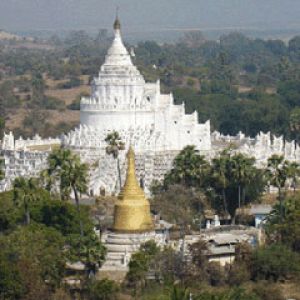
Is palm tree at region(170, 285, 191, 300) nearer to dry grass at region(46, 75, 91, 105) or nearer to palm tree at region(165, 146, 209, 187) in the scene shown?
palm tree at region(165, 146, 209, 187)

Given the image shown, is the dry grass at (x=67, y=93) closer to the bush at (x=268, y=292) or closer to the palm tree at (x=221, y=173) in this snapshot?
the palm tree at (x=221, y=173)

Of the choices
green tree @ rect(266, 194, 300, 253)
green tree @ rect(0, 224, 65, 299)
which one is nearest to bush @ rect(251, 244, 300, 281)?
green tree @ rect(266, 194, 300, 253)

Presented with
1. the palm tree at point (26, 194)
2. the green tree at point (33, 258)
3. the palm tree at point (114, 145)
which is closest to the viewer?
the green tree at point (33, 258)

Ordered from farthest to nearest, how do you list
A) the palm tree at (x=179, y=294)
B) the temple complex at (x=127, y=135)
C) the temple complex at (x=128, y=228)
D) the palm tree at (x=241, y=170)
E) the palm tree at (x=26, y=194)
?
the temple complex at (x=127, y=135), the palm tree at (x=241, y=170), the palm tree at (x=26, y=194), the temple complex at (x=128, y=228), the palm tree at (x=179, y=294)

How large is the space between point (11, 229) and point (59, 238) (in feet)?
17.8

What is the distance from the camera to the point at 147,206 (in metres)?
72.2

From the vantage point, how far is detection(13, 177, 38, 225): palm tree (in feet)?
238

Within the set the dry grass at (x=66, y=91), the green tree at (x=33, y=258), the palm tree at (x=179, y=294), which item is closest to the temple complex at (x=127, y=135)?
the green tree at (x=33, y=258)

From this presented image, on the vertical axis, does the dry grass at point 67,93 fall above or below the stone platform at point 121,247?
above

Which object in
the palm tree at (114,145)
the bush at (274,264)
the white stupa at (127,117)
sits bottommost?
the bush at (274,264)

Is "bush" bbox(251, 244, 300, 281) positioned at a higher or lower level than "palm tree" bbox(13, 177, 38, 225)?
lower

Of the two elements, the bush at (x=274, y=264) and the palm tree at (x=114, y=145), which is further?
the palm tree at (x=114, y=145)

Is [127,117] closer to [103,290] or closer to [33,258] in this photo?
[33,258]

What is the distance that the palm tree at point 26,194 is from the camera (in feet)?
238
